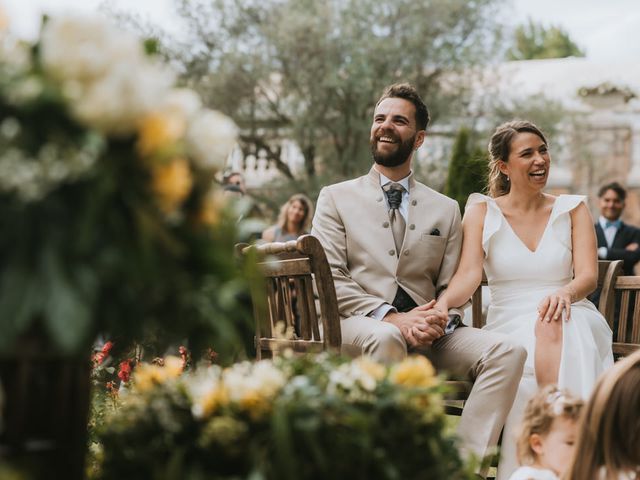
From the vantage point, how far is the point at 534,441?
2.77 meters

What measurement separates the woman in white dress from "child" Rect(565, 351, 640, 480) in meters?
1.49

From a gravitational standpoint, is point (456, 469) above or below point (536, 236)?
below

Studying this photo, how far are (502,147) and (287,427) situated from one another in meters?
3.20

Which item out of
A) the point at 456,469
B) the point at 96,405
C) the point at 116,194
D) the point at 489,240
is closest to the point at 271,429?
the point at 456,469

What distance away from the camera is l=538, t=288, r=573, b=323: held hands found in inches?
155

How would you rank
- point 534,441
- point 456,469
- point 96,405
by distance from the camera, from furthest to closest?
point 96,405
point 534,441
point 456,469

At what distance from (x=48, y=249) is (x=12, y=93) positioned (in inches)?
8.6

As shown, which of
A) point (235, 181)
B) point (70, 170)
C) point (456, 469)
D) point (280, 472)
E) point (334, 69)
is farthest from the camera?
point (334, 69)

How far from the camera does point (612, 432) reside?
2266mm

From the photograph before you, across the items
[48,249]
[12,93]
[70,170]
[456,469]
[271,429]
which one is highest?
[12,93]

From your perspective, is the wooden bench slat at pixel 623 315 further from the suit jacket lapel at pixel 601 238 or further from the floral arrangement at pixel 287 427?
the suit jacket lapel at pixel 601 238

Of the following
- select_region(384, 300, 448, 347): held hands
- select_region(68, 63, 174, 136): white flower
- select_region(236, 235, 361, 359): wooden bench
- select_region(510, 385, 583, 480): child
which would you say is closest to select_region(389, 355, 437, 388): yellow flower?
select_region(68, 63, 174, 136): white flower

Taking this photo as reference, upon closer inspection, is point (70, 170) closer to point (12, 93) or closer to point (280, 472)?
point (12, 93)

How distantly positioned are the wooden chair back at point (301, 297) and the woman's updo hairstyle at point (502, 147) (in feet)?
4.31
